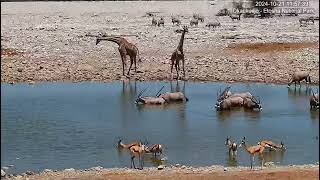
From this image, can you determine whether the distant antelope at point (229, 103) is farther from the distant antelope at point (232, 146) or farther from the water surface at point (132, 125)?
the distant antelope at point (232, 146)

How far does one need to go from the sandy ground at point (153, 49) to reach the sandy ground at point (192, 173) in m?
10.4

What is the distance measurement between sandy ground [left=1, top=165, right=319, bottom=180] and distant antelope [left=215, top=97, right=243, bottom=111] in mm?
5265

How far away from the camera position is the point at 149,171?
1074 centimetres

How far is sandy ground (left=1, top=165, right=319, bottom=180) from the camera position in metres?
10.0

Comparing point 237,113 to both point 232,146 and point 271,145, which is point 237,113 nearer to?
point 271,145

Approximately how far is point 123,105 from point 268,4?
30.4m

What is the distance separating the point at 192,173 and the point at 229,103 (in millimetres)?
6018

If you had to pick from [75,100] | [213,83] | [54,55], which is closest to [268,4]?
[54,55]

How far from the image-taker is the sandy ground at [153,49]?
21.9 meters

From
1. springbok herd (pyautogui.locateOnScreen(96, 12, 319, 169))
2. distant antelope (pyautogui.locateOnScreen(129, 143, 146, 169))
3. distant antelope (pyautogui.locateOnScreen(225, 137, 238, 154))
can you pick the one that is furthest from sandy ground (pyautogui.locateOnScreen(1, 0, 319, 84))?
distant antelope (pyautogui.locateOnScreen(129, 143, 146, 169))

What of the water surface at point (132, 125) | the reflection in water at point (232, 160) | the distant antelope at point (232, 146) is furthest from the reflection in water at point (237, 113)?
the reflection in water at point (232, 160)

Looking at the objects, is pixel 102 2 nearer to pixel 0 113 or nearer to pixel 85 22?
pixel 85 22

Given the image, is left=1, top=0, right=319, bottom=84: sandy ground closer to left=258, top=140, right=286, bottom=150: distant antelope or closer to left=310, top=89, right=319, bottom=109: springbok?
left=310, top=89, right=319, bottom=109: springbok
